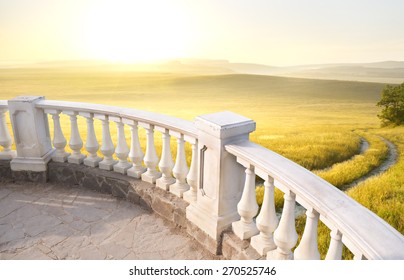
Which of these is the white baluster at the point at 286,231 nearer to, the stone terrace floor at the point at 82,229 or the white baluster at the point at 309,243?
the white baluster at the point at 309,243

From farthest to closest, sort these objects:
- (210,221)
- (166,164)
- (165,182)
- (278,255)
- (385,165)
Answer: (385,165) < (165,182) < (166,164) < (210,221) < (278,255)

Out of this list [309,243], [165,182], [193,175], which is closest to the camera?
[309,243]

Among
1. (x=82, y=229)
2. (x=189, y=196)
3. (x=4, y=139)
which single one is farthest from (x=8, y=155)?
(x=189, y=196)

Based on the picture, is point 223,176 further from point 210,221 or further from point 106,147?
point 106,147

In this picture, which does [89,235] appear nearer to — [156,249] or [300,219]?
[156,249]

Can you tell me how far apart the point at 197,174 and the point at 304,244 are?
4.51ft

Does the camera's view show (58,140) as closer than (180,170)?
A: No

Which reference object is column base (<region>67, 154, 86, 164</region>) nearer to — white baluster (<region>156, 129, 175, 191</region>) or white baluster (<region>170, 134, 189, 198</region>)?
white baluster (<region>156, 129, 175, 191</region>)

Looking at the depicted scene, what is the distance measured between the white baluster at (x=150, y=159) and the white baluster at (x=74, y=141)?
3.93 feet

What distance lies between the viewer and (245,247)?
262 centimetres

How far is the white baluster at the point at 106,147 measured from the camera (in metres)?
3.96

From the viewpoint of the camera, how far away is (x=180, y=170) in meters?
3.43

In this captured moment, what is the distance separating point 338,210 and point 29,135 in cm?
432

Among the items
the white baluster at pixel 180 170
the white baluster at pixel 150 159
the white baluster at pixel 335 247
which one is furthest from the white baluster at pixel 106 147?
the white baluster at pixel 335 247
